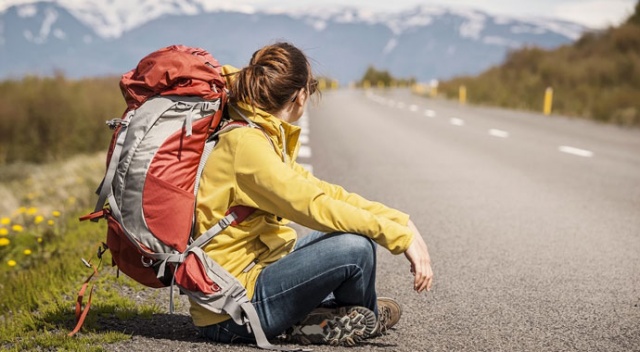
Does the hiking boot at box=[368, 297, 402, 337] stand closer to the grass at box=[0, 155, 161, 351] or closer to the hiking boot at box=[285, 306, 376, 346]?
the hiking boot at box=[285, 306, 376, 346]

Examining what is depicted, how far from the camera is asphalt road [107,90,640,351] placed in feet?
11.6

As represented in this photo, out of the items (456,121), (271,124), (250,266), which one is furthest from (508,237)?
(456,121)

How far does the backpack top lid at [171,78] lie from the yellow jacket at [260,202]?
0.53ft

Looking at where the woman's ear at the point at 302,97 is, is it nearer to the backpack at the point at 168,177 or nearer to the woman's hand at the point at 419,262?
the backpack at the point at 168,177

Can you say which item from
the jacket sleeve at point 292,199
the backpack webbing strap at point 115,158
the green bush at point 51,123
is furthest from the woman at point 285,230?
the green bush at point 51,123

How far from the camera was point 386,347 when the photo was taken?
331 centimetres

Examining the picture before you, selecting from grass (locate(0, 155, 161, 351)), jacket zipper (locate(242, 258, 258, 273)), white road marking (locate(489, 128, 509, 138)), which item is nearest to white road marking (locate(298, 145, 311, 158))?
grass (locate(0, 155, 161, 351))

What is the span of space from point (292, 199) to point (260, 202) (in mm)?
153

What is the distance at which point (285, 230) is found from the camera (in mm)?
3242

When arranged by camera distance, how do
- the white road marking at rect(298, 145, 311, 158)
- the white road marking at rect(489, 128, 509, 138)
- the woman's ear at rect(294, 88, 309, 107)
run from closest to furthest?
the woman's ear at rect(294, 88, 309, 107), the white road marking at rect(298, 145, 311, 158), the white road marking at rect(489, 128, 509, 138)

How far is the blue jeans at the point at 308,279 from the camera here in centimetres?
308

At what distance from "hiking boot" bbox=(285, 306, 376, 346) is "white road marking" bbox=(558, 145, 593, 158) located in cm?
928

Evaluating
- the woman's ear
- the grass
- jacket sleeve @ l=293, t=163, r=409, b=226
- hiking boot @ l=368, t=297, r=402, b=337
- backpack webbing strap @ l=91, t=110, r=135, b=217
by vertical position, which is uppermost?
the woman's ear

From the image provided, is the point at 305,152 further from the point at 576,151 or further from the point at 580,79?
the point at 580,79
